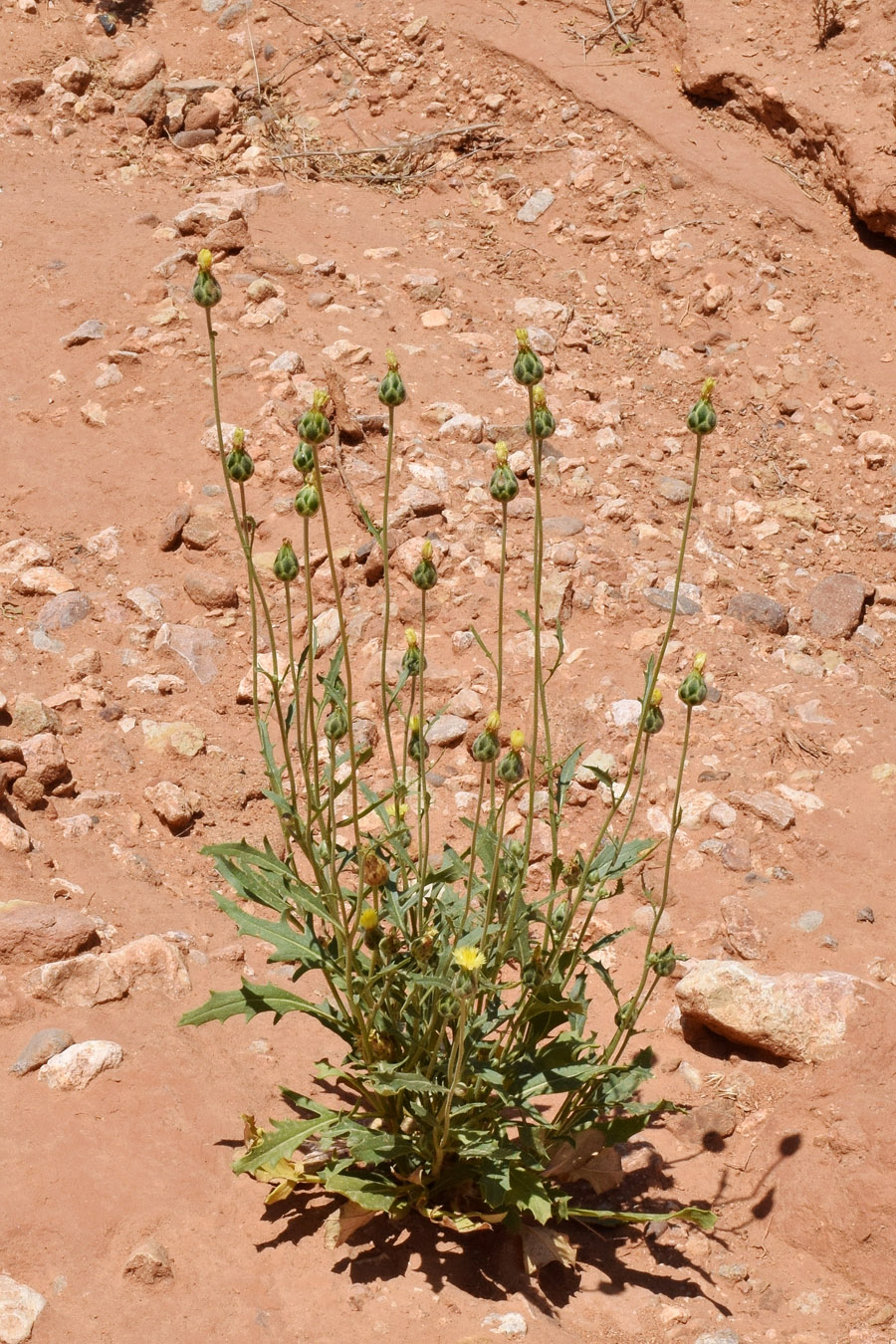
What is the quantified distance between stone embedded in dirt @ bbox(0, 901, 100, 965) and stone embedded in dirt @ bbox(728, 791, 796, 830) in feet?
7.18

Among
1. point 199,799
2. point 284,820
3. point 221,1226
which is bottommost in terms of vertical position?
point 199,799

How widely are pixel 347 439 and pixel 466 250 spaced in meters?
2.18

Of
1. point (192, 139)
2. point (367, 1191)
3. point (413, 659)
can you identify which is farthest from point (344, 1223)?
point (192, 139)

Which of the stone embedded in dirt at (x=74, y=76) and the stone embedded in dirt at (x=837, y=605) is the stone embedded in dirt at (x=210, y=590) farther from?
the stone embedded in dirt at (x=74, y=76)

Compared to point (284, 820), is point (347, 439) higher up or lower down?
lower down

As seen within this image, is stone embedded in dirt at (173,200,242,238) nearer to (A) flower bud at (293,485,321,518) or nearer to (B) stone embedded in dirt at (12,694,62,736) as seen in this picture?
(B) stone embedded in dirt at (12,694,62,736)

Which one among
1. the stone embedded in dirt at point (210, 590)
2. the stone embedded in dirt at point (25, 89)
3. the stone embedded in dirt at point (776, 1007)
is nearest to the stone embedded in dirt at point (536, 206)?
the stone embedded in dirt at point (25, 89)

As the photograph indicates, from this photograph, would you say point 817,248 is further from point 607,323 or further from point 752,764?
point 752,764

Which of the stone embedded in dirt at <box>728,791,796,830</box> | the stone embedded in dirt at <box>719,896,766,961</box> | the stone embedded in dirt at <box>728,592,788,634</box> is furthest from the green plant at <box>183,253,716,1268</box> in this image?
the stone embedded in dirt at <box>728,592,788,634</box>

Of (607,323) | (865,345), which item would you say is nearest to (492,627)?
(607,323)

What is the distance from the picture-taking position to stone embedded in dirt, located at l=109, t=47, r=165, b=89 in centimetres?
840

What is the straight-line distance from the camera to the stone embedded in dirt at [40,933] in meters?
3.22

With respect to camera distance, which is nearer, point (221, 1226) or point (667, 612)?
point (221, 1226)

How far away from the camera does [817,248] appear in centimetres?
718
